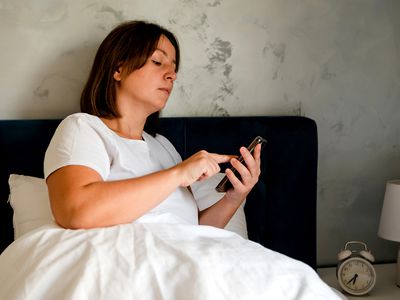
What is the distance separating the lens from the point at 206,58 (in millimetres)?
2225

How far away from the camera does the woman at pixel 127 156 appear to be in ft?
4.66

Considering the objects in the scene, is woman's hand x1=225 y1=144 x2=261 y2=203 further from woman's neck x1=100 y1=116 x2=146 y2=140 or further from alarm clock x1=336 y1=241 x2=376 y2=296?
alarm clock x1=336 y1=241 x2=376 y2=296

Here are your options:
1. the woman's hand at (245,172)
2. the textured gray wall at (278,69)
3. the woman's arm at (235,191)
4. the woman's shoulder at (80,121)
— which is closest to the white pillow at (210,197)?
the woman's arm at (235,191)

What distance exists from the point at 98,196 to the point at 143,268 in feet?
0.77

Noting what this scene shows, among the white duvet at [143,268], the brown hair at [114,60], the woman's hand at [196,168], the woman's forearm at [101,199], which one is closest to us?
the white duvet at [143,268]

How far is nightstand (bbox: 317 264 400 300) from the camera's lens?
203cm

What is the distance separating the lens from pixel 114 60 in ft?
5.99

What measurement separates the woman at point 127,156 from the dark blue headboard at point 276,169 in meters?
0.16

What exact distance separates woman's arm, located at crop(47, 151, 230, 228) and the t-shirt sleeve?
0.07 ft

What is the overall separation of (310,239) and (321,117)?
50 centimetres

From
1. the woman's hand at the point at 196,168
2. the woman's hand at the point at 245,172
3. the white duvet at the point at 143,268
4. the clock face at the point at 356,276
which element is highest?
the woman's hand at the point at 196,168

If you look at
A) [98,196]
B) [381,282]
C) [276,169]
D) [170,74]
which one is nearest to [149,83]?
[170,74]

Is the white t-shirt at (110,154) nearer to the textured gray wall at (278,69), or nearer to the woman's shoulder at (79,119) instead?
the woman's shoulder at (79,119)

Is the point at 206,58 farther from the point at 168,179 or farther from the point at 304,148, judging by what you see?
the point at 168,179
